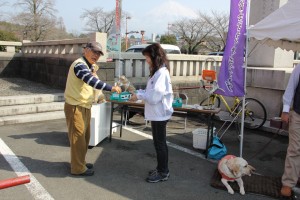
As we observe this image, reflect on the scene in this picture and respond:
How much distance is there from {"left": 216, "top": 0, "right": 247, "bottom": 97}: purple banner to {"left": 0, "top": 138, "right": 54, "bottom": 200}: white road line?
320cm

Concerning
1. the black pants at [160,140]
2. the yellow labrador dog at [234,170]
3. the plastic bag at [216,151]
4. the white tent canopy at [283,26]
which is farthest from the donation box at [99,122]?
the white tent canopy at [283,26]

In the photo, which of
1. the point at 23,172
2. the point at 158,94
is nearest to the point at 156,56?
the point at 158,94

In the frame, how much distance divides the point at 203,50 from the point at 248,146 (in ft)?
109

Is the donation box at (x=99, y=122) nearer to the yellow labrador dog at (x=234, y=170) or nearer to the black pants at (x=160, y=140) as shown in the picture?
the black pants at (x=160, y=140)

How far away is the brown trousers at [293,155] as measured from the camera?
3.76 metres

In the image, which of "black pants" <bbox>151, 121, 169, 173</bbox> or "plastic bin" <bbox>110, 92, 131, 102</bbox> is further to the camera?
"plastic bin" <bbox>110, 92, 131, 102</bbox>

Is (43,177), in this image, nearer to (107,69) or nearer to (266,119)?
(107,69)

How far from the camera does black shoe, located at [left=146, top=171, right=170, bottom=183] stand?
4113mm

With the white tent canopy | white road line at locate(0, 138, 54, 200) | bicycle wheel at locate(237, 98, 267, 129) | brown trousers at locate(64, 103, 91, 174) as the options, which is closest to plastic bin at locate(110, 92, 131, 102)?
brown trousers at locate(64, 103, 91, 174)

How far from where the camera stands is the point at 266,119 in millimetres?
7371

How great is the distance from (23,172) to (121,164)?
1446 millimetres

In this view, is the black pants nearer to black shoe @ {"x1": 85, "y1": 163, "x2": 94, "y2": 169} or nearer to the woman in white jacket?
the woman in white jacket

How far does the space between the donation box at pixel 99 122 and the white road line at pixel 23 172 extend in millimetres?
1272

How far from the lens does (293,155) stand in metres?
3.80
